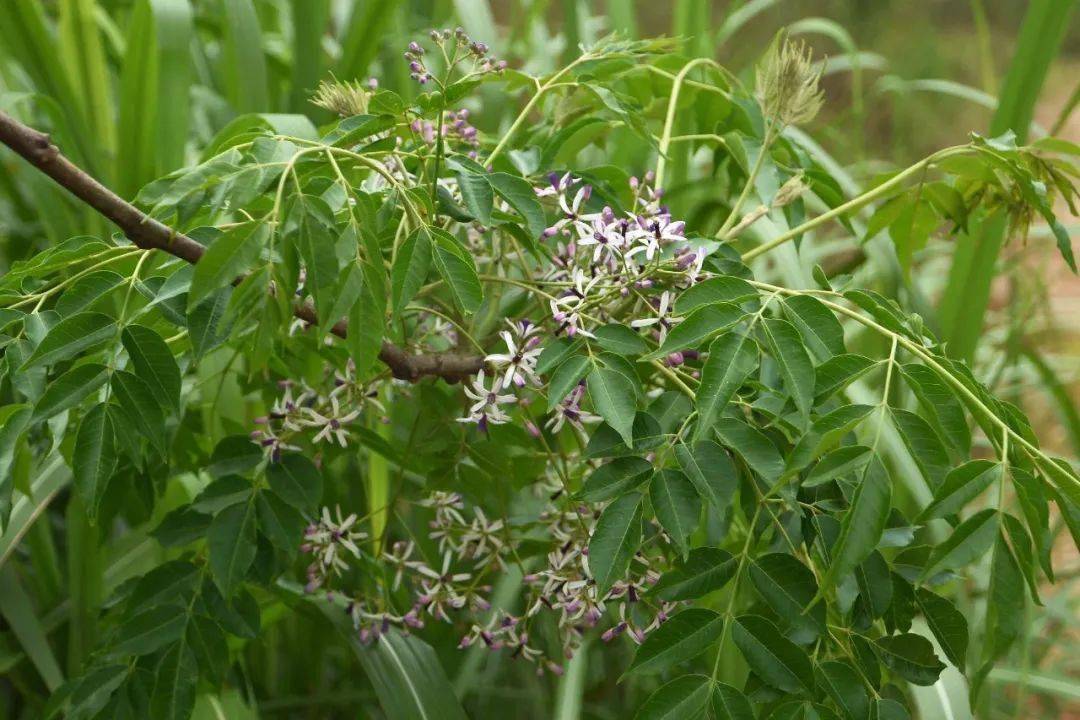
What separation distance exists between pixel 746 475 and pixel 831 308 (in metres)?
0.09

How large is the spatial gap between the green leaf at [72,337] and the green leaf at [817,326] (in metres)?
0.30

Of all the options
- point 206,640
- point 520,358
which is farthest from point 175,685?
point 520,358

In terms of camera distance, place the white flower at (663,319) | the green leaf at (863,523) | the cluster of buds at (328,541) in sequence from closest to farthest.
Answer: the green leaf at (863,523) → the white flower at (663,319) → the cluster of buds at (328,541)

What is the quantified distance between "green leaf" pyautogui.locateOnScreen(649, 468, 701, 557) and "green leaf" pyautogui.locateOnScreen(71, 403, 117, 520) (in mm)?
238

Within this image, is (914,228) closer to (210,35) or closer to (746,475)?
(746,475)

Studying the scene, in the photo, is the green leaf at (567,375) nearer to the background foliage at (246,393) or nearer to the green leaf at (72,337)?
the background foliage at (246,393)

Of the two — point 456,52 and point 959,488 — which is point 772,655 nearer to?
point 959,488

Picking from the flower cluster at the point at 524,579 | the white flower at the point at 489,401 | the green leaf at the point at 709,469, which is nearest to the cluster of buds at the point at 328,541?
the flower cluster at the point at 524,579

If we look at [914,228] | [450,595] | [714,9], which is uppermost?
[914,228]

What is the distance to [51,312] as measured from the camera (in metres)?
0.51

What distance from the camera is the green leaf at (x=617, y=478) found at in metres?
0.48

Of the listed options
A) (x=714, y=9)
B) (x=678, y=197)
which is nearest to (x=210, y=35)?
(x=678, y=197)

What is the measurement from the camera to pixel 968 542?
43 centimetres

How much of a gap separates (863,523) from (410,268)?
0.70 feet
